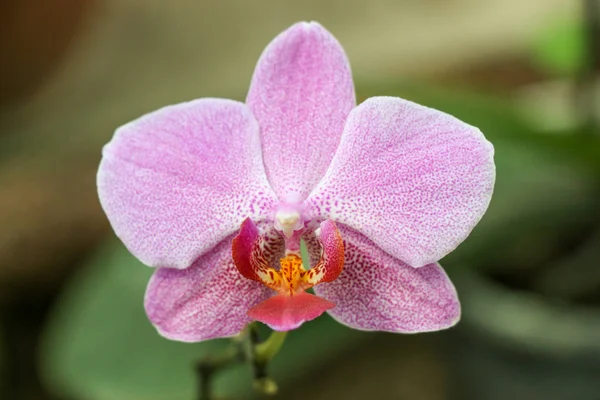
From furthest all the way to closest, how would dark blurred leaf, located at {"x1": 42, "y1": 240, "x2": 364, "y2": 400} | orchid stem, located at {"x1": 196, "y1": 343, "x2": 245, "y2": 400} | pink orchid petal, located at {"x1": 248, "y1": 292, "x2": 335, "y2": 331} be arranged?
dark blurred leaf, located at {"x1": 42, "y1": 240, "x2": 364, "y2": 400} → orchid stem, located at {"x1": 196, "y1": 343, "x2": 245, "y2": 400} → pink orchid petal, located at {"x1": 248, "y1": 292, "x2": 335, "y2": 331}

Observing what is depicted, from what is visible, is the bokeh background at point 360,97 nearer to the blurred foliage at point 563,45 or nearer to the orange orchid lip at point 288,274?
the blurred foliage at point 563,45

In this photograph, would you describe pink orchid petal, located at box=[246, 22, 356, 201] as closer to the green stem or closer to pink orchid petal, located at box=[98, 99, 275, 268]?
pink orchid petal, located at box=[98, 99, 275, 268]

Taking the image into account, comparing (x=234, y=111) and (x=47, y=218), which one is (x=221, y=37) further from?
(x=234, y=111)

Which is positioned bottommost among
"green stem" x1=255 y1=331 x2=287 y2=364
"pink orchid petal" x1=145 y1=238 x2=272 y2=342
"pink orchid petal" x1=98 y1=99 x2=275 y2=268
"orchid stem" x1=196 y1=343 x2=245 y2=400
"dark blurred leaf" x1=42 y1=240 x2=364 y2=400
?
"dark blurred leaf" x1=42 y1=240 x2=364 y2=400

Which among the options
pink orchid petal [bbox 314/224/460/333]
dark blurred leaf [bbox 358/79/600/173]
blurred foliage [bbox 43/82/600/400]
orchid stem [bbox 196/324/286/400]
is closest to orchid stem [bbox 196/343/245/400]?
orchid stem [bbox 196/324/286/400]

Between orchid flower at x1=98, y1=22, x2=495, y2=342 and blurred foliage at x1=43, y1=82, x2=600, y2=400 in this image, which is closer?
orchid flower at x1=98, y1=22, x2=495, y2=342

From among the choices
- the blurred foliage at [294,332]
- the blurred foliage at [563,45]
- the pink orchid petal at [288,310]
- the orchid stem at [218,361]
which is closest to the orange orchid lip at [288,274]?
the pink orchid petal at [288,310]

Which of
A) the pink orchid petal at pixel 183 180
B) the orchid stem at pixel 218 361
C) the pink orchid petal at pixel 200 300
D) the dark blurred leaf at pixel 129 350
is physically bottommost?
the dark blurred leaf at pixel 129 350
